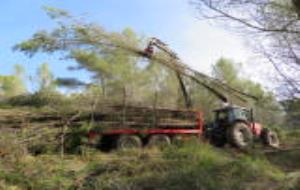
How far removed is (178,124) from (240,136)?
10.0ft

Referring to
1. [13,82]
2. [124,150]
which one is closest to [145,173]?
[124,150]

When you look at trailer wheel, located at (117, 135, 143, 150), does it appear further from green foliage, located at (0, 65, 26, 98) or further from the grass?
green foliage, located at (0, 65, 26, 98)

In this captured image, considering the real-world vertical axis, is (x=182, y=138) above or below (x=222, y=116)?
below

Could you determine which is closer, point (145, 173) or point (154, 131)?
point (145, 173)

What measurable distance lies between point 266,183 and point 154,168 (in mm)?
2399

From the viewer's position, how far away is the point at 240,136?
2130 centimetres

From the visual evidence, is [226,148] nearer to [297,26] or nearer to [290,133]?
[297,26]

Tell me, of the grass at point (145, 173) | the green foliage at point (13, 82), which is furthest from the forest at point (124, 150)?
the green foliage at point (13, 82)

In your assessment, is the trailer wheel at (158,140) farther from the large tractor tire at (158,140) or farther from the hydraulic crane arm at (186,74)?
the hydraulic crane arm at (186,74)

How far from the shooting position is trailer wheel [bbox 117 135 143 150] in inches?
707

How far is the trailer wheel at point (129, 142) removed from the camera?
59.0 ft

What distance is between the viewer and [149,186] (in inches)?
474

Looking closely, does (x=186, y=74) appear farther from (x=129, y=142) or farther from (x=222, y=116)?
(x=129, y=142)

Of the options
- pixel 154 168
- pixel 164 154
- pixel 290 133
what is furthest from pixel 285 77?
pixel 290 133
